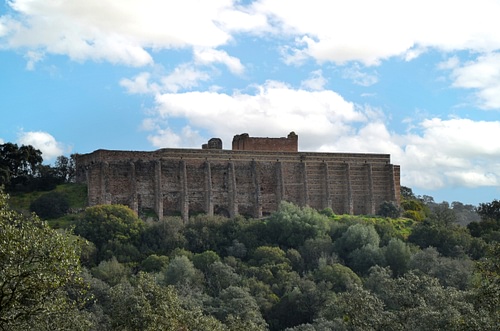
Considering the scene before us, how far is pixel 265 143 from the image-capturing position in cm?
7350

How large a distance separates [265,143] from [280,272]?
805 inches

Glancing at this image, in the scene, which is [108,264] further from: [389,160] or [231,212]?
[389,160]

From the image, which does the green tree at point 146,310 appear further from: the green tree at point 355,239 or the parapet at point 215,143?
the parapet at point 215,143

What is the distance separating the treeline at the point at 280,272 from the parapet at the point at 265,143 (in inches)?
357

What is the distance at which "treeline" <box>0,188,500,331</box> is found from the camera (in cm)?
3106

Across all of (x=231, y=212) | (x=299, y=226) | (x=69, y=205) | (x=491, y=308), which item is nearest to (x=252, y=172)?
(x=231, y=212)

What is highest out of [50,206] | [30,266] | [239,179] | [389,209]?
[239,179]

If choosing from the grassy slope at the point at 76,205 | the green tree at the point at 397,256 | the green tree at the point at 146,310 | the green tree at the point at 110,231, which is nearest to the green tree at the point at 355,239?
the green tree at the point at 397,256

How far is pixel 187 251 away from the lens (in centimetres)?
5906

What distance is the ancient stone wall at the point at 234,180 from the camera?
2569 inches

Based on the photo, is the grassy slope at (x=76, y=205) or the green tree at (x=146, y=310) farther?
the grassy slope at (x=76, y=205)

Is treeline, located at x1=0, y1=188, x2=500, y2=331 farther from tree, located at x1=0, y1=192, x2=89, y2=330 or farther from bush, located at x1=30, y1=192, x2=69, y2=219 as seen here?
tree, located at x1=0, y1=192, x2=89, y2=330

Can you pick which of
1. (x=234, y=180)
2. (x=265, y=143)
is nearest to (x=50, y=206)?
(x=234, y=180)

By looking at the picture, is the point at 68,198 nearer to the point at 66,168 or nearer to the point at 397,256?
the point at 66,168
